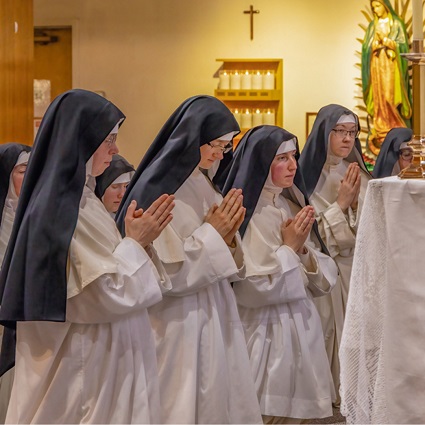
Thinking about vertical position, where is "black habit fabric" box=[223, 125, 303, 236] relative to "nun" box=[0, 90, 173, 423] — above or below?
above

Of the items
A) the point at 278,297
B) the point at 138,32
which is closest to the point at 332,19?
the point at 138,32

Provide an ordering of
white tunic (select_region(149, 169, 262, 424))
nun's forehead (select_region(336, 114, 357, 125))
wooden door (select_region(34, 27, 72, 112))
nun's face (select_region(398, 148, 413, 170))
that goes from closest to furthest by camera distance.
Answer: white tunic (select_region(149, 169, 262, 424)) → nun's forehead (select_region(336, 114, 357, 125)) → nun's face (select_region(398, 148, 413, 170)) → wooden door (select_region(34, 27, 72, 112))

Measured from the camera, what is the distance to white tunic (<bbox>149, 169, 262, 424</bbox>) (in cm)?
436

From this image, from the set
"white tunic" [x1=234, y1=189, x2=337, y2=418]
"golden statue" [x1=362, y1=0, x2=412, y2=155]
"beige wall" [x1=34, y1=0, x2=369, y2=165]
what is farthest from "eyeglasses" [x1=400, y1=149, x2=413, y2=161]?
"beige wall" [x1=34, y1=0, x2=369, y2=165]

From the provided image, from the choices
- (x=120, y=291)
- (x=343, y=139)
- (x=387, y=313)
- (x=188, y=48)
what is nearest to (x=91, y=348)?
(x=120, y=291)

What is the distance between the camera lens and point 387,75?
37.5ft

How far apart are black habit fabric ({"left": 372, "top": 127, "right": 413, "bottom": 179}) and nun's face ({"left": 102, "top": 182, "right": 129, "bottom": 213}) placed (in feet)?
8.08

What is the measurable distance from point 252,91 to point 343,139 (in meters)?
4.99

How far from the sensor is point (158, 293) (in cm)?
384

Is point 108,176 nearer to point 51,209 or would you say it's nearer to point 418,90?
point 51,209

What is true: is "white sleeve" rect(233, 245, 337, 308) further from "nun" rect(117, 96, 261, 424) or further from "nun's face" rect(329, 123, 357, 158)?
"nun's face" rect(329, 123, 357, 158)

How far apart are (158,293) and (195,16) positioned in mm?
9031

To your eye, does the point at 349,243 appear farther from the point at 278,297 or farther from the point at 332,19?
the point at 332,19

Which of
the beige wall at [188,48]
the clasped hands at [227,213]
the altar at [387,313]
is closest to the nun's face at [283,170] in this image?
the clasped hands at [227,213]
